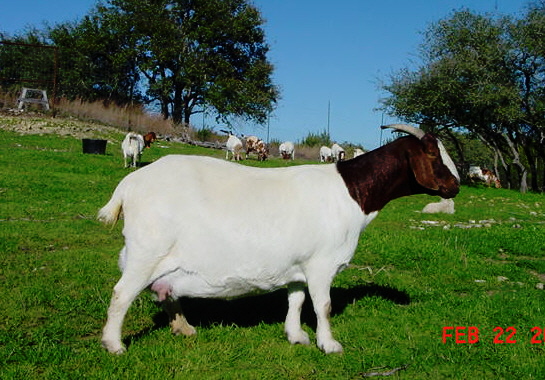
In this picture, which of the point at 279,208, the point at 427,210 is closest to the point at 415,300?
the point at 279,208

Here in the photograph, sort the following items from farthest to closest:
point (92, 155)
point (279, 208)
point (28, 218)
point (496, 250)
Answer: point (92, 155) → point (28, 218) → point (496, 250) → point (279, 208)

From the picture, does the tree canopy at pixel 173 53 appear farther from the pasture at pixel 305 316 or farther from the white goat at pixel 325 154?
the pasture at pixel 305 316

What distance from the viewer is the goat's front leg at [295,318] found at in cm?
542

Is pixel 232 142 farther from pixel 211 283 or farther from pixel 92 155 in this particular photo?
pixel 211 283

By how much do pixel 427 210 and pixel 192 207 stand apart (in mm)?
12517

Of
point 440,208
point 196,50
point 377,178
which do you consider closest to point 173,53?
point 196,50

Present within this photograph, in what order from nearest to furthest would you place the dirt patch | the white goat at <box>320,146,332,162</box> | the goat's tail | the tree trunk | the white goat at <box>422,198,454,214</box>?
the goat's tail < the white goat at <box>422,198,454,214</box> < the dirt patch < the tree trunk < the white goat at <box>320,146,332,162</box>

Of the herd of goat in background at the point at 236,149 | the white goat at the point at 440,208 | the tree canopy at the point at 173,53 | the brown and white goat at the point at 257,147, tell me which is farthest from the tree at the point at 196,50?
the white goat at the point at 440,208

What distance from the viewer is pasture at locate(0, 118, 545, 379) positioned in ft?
15.5

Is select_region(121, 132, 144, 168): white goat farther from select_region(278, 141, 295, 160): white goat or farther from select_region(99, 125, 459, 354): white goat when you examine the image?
select_region(278, 141, 295, 160): white goat

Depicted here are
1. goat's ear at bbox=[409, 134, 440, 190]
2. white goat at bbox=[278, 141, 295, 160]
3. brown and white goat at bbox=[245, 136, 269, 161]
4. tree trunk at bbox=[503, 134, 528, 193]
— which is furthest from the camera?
white goat at bbox=[278, 141, 295, 160]

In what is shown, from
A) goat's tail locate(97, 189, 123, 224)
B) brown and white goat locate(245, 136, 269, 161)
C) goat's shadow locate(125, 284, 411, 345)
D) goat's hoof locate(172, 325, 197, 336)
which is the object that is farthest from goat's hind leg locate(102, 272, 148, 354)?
brown and white goat locate(245, 136, 269, 161)

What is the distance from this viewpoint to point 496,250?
10.2 meters

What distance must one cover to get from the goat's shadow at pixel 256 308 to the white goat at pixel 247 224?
0.58m
